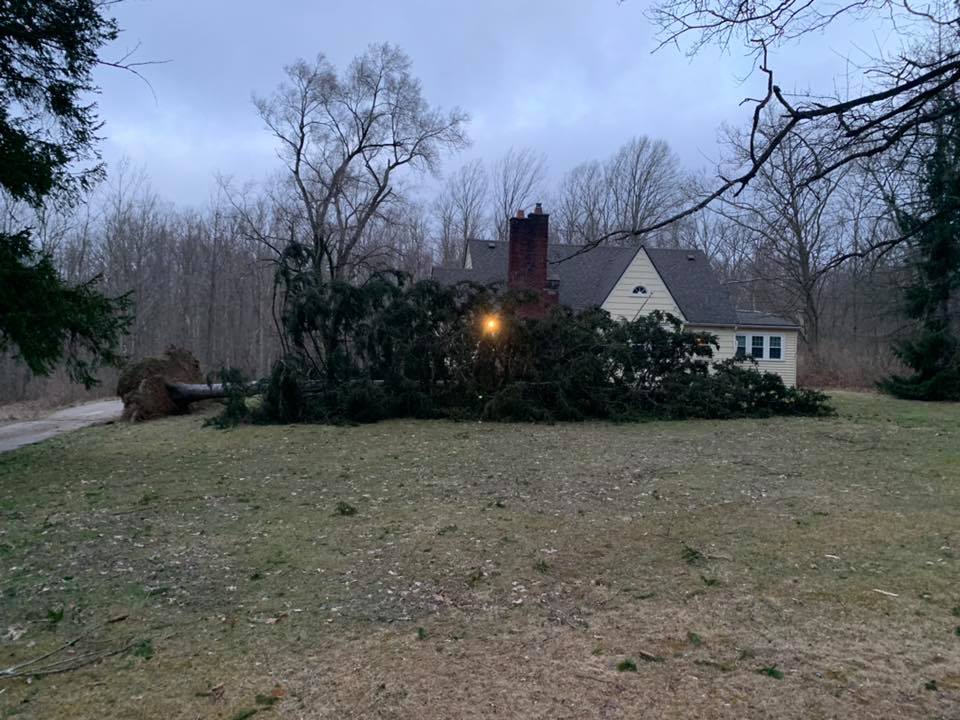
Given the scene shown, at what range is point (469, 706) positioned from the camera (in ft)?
9.46

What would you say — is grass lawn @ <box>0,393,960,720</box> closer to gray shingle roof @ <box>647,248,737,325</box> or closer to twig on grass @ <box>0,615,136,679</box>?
twig on grass @ <box>0,615,136,679</box>

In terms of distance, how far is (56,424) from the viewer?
49.7 ft

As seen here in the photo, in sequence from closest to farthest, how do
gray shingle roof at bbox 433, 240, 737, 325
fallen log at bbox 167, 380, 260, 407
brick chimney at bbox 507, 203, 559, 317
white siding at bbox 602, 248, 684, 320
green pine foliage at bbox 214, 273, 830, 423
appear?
green pine foliage at bbox 214, 273, 830, 423 → fallen log at bbox 167, 380, 260, 407 → brick chimney at bbox 507, 203, 559, 317 → white siding at bbox 602, 248, 684, 320 → gray shingle roof at bbox 433, 240, 737, 325

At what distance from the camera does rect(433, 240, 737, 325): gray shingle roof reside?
23391 mm

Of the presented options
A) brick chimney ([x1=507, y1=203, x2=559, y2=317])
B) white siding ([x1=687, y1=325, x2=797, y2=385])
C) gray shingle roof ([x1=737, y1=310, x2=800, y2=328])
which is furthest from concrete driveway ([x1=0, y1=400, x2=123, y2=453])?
gray shingle roof ([x1=737, y1=310, x2=800, y2=328])

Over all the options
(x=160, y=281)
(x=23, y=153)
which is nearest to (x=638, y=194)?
(x=160, y=281)

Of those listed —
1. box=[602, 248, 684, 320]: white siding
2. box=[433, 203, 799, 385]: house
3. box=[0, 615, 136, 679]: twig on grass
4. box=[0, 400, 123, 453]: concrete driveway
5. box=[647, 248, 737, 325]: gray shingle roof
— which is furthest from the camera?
box=[647, 248, 737, 325]: gray shingle roof

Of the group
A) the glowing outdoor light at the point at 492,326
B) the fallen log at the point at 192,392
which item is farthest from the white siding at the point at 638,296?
the fallen log at the point at 192,392

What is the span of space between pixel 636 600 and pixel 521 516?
2.01m

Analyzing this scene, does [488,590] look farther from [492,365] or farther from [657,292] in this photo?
[657,292]

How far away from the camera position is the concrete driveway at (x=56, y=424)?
12.4 m

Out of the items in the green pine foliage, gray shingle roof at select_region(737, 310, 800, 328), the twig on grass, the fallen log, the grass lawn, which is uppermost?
gray shingle roof at select_region(737, 310, 800, 328)

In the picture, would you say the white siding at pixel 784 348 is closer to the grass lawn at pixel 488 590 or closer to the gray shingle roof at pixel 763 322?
the gray shingle roof at pixel 763 322

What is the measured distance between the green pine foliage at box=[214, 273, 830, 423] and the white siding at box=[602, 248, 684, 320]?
9.05 m
